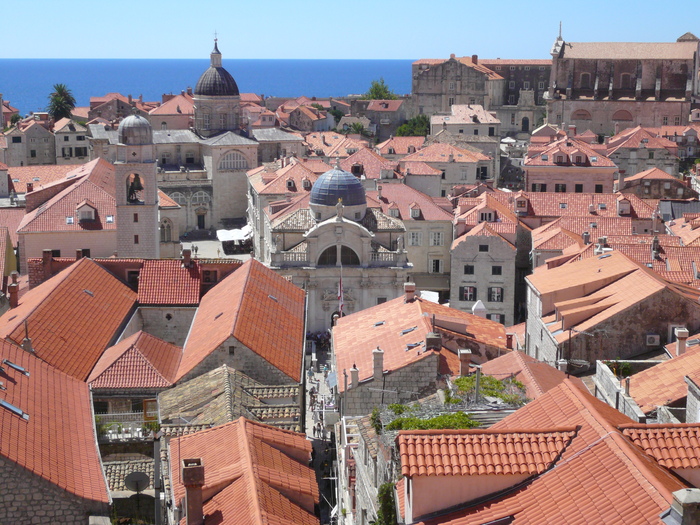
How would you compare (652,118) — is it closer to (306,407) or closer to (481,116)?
(481,116)

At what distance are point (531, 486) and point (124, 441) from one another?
1631 cm

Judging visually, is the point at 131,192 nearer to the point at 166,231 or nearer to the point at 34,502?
the point at 166,231

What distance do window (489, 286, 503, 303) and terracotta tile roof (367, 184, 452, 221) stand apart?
313 inches

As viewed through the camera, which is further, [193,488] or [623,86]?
[623,86]

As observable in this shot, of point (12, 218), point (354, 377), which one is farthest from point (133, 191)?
point (354, 377)

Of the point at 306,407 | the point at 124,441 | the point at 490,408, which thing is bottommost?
the point at 306,407

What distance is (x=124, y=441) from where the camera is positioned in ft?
106

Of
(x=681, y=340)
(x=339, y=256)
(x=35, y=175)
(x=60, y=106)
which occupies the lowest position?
(x=339, y=256)

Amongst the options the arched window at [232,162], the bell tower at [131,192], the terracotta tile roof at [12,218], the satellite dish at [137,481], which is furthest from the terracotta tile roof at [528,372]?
the arched window at [232,162]

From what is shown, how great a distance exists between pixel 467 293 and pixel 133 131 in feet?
62.0

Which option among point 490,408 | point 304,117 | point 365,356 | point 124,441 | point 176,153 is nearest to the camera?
point 490,408

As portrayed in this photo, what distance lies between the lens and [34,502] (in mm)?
24750

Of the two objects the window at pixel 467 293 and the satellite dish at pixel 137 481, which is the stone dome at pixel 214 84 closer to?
the window at pixel 467 293

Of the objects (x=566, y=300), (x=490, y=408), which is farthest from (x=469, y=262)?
(x=490, y=408)
